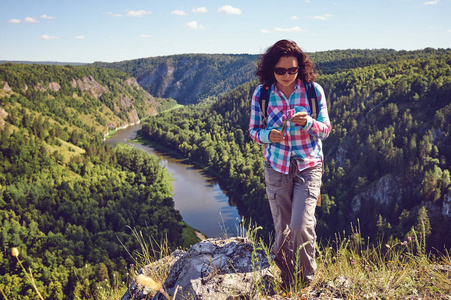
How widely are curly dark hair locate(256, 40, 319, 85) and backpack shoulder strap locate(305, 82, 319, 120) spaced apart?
11 centimetres

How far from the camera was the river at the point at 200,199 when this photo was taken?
151 ft

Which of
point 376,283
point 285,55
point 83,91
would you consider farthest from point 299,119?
point 83,91

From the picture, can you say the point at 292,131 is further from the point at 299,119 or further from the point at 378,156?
the point at 378,156

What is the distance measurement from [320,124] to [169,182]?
6300 centimetres

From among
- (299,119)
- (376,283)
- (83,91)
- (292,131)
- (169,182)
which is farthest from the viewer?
(83,91)

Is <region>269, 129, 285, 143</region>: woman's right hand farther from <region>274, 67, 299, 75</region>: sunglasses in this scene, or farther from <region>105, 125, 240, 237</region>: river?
<region>105, 125, 240, 237</region>: river

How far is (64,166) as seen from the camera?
62812mm

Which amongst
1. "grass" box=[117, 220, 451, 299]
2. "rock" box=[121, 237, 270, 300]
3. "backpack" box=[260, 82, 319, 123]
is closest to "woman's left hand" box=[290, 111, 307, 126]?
"backpack" box=[260, 82, 319, 123]

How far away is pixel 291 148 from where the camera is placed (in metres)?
3.89

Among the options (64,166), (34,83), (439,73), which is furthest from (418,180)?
(34,83)

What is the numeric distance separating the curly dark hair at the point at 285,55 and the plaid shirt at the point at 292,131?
116 mm

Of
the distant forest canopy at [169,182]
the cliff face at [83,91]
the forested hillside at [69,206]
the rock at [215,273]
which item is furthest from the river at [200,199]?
the cliff face at [83,91]

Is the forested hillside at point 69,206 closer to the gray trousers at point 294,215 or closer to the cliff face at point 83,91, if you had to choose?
the gray trousers at point 294,215

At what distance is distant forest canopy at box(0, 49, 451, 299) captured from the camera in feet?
121
